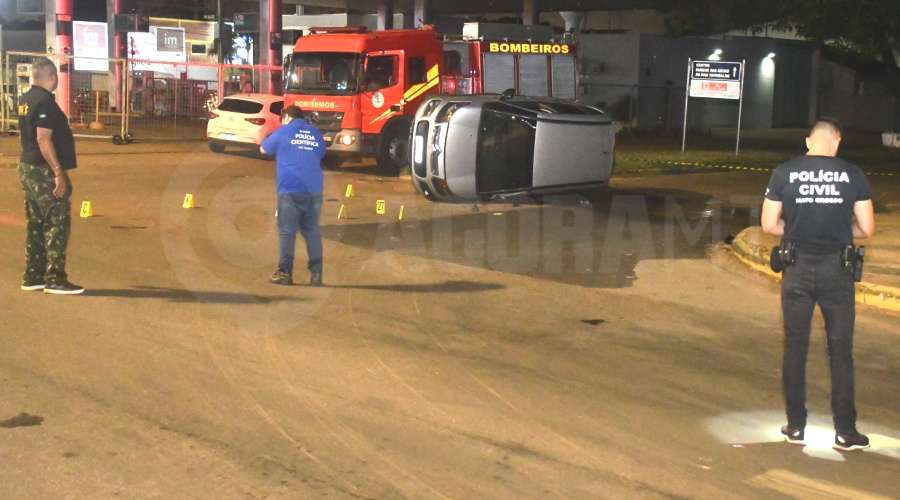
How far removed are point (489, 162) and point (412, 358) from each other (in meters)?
8.38

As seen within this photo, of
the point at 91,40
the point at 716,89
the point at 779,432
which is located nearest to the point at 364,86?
the point at 716,89

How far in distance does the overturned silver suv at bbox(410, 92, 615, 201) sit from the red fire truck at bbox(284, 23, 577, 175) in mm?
5243

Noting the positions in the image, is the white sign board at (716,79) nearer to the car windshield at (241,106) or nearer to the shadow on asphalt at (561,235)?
the shadow on asphalt at (561,235)

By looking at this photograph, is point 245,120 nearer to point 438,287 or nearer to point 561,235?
point 561,235

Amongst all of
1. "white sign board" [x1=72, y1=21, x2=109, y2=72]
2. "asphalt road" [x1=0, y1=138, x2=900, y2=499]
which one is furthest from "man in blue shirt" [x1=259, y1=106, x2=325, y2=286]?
"white sign board" [x1=72, y1=21, x2=109, y2=72]

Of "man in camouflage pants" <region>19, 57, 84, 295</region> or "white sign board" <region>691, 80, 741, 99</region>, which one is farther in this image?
"white sign board" <region>691, 80, 741, 99</region>

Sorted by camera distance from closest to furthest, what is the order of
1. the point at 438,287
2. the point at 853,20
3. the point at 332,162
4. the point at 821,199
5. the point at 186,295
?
the point at 821,199 < the point at 186,295 < the point at 438,287 < the point at 332,162 < the point at 853,20

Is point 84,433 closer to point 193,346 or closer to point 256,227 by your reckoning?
point 193,346

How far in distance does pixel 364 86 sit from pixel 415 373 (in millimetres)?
15037

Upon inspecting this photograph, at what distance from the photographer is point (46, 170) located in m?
8.82

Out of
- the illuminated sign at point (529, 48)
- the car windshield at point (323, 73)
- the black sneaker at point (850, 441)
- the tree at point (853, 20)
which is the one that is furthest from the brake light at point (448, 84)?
the black sneaker at point (850, 441)

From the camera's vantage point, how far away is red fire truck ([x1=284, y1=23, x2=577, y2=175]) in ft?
70.5

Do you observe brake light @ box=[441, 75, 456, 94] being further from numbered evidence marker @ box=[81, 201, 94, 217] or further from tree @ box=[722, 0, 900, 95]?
tree @ box=[722, 0, 900, 95]

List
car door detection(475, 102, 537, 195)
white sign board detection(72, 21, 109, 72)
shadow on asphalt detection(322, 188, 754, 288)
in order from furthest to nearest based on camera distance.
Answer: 1. white sign board detection(72, 21, 109, 72)
2. car door detection(475, 102, 537, 195)
3. shadow on asphalt detection(322, 188, 754, 288)
